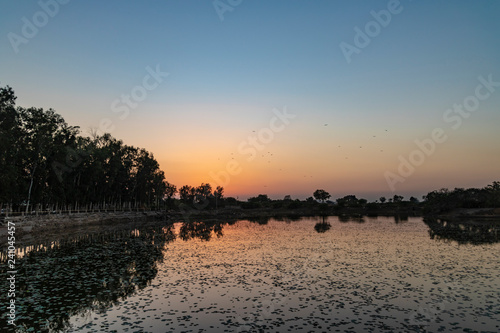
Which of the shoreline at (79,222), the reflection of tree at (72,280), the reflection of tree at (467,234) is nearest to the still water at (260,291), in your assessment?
the reflection of tree at (72,280)

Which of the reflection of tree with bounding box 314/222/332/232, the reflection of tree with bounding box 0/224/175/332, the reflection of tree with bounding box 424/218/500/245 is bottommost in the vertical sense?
the reflection of tree with bounding box 314/222/332/232

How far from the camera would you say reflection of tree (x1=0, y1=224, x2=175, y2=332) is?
14.7m

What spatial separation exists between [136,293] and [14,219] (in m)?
41.2

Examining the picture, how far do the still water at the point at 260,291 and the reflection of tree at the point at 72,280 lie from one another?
79 millimetres

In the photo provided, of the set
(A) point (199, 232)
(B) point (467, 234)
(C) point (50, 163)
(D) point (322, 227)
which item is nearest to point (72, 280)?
(A) point (199, 232)

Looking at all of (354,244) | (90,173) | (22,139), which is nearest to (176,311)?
(354,244)

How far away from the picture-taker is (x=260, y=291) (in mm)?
18391

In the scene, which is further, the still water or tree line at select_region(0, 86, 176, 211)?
tree line at select_region(0, 86, 176, 211)

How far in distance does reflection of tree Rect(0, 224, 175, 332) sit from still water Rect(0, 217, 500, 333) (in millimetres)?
79

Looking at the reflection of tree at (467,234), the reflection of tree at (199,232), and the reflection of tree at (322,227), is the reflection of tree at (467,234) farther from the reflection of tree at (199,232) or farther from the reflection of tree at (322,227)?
the reflection of tree at (199,232)

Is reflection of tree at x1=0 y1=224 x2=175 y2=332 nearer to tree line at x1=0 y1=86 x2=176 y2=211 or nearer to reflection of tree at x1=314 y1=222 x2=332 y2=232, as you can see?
tree line at x1=0 y1=86 x2=176 y2=211

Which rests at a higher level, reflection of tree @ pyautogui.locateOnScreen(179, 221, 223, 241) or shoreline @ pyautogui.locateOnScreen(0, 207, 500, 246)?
shoreline @ pyautogui.locateOnScreen(0, 207, 500, 246)

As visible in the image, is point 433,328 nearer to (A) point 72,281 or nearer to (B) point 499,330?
(B) point 499,330

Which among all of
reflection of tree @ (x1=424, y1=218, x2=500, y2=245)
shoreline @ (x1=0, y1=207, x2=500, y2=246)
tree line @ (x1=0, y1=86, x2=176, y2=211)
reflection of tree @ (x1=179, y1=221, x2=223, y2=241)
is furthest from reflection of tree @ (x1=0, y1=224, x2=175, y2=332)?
reflection of tree @ (x1=424, y1=218, x2=500, y2=245)
